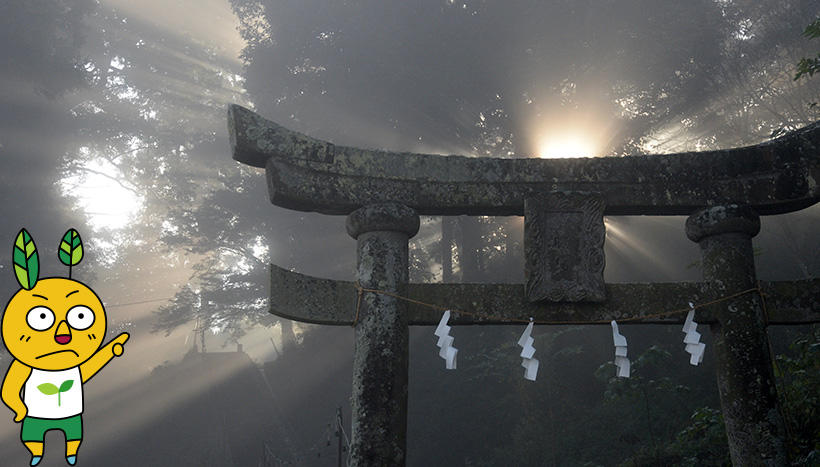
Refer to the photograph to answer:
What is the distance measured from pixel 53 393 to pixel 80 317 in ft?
3.99

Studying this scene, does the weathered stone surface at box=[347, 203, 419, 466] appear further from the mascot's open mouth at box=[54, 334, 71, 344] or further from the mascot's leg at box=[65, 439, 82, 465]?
the mascot's open mouth at box=[54, 334, 71, 344]

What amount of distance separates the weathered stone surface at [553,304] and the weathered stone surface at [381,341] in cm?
16

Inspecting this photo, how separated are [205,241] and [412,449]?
13.1 metres

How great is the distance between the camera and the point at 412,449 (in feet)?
50.7

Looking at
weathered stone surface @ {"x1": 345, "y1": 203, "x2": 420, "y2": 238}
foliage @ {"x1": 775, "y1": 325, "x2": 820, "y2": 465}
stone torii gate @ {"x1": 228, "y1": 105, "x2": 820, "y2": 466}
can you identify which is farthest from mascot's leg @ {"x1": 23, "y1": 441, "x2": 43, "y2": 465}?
foliage @ {"x1": 775, "y1": 325, "x2": 820, "y2": 465}

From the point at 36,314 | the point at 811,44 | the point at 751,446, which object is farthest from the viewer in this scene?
the point at 811,44

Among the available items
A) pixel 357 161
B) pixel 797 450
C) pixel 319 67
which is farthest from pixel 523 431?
pixel 319 67

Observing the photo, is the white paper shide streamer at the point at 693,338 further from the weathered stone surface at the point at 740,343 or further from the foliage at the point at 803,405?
the foliage at the point at 803,405

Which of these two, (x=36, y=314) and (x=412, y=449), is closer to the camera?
(x=36, y=314)

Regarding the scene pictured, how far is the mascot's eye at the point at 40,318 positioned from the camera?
6168 millimetres

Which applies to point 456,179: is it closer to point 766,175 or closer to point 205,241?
point 766,175

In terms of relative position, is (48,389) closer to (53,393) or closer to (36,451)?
(53,393)

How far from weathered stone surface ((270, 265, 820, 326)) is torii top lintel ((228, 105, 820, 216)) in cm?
72

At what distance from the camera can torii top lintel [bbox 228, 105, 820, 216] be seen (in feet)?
17.3
